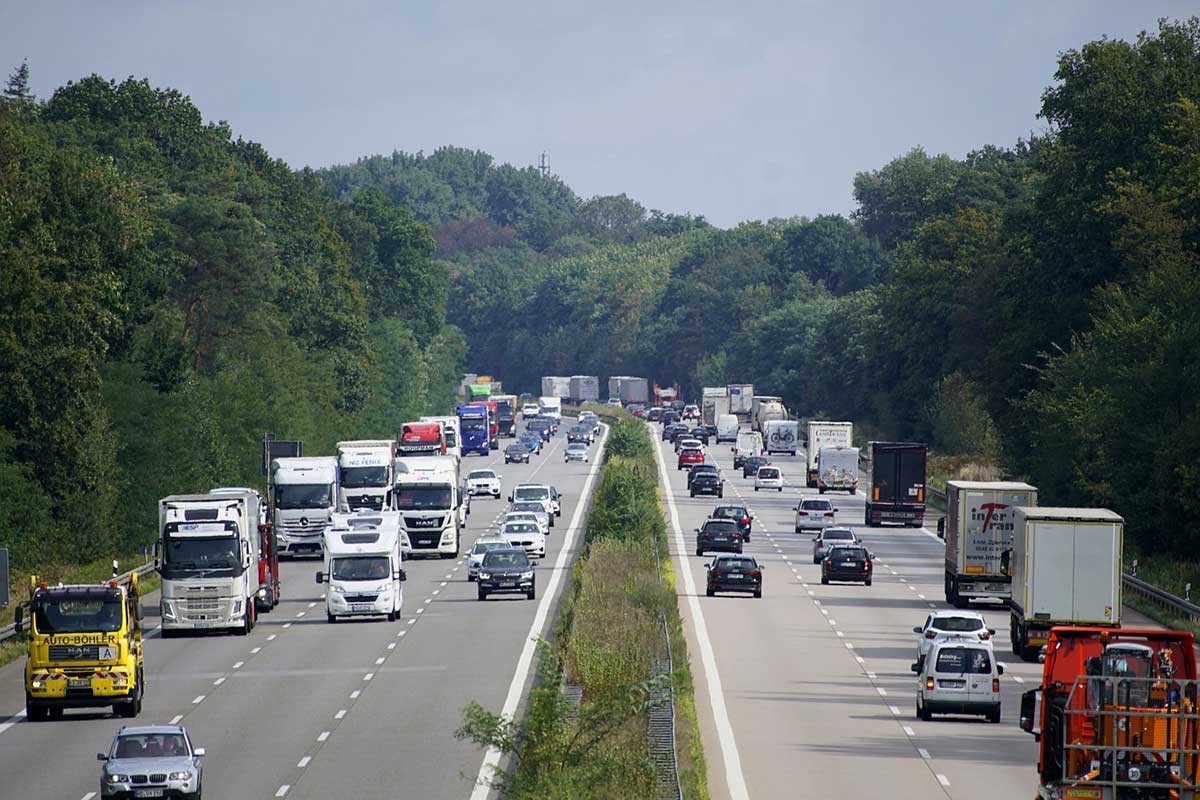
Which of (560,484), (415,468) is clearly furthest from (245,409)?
(415,468)

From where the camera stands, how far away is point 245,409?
98125 millimetres

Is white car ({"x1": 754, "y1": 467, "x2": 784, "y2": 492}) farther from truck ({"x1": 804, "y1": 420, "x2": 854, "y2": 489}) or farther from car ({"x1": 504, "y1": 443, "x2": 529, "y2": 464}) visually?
car ({"x1": 504, "y1": 443, "x2": 529, "y2": 464})

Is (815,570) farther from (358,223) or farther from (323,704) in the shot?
(358,223)

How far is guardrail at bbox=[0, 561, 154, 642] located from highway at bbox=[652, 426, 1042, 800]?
1337 cm

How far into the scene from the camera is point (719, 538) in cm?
6975

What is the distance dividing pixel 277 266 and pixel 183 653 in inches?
3296

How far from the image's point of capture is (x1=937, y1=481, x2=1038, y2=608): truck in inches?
2072

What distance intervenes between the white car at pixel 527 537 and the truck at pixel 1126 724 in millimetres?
44460

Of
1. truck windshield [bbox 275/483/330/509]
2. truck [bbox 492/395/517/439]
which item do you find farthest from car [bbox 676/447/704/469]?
truck windshield [bbox 275/483/330/509]

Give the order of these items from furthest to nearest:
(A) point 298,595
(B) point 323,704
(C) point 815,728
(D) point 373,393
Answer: (D) point 373,393, (A) point 298,595, (B) point 323,704, (C) point 815,728

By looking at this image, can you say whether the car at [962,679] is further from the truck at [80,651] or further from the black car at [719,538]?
the black car at [719,538]

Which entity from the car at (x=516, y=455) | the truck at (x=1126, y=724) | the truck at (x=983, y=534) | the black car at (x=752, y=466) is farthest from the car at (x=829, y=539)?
the car at (x=516, y=455)

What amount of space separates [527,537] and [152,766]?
41418 mm

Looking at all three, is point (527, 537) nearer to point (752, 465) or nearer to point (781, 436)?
point (752, 465)
